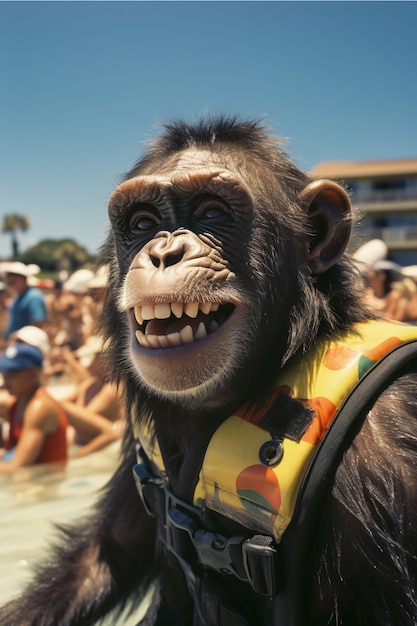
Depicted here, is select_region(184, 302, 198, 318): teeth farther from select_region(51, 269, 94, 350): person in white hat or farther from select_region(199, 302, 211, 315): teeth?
select_region(51, 269, 94, 350): person in white hat

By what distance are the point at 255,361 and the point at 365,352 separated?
352mm

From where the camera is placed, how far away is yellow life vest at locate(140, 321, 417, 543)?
1848 millimetres

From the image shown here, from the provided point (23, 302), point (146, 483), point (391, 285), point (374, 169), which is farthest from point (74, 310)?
point (374, 169)

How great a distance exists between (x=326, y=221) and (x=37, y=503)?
3379mm

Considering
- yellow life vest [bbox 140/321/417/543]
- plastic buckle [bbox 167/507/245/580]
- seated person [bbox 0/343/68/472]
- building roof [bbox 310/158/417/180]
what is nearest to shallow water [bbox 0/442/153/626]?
seated person [bbox 0/343/68/472]

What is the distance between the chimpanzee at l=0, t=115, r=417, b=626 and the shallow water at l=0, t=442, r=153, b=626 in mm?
1166

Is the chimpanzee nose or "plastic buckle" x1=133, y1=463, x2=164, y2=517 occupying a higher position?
the chimpanzee nose

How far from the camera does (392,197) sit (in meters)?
43.3

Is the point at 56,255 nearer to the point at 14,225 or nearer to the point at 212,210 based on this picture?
the point at 14,225

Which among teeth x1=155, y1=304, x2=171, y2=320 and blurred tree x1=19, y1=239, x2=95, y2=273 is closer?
teeth x1=155, y1=304, x2=171, y2=320

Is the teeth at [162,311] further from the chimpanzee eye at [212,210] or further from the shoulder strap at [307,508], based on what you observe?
the shoulder strap at [307,508]

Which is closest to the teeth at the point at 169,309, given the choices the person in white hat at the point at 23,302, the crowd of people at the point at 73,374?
the crowd of people at the point at 73,374

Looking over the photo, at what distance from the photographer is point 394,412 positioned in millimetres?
1961

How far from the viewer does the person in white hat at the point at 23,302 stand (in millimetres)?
8016
